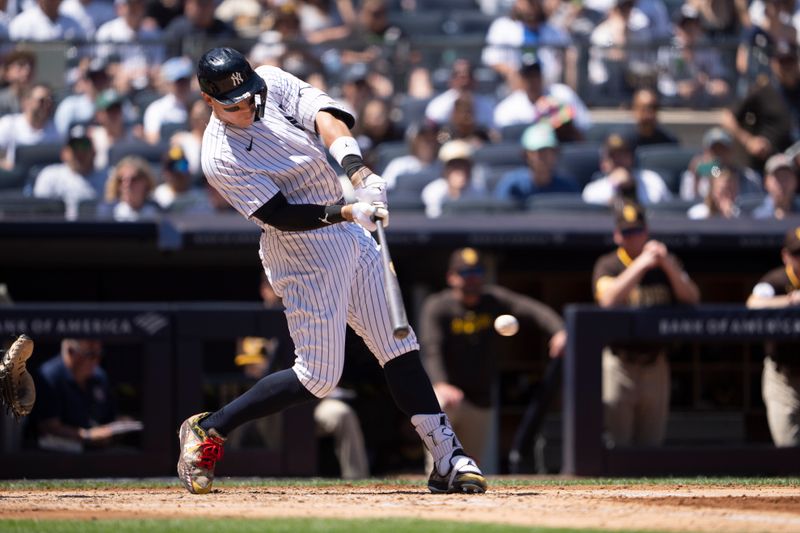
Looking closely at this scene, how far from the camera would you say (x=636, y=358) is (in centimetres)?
842

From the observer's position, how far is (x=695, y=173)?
10.5 metres

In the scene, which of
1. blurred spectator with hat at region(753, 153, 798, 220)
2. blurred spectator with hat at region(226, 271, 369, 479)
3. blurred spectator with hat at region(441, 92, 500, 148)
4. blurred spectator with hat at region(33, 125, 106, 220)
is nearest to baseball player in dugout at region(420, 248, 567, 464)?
blurred spectator with hat at region(226, 271, 369, 479)

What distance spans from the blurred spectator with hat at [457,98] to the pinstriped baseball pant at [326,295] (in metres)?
5.44

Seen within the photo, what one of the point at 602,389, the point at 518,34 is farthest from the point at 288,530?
the point at 518,34

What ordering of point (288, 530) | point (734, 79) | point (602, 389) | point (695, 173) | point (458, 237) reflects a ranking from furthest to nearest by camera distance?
point (734, 79)
point (695, 173)
point (458, 237)
point (602, 389)
point (288, 530)

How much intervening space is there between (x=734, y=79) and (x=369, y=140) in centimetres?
340

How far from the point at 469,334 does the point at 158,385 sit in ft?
6.35

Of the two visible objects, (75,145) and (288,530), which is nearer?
(288,530)

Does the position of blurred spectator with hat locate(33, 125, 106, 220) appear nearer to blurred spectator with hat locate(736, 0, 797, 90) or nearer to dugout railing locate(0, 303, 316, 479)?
dugout railing locate(0, 303, 316, 479)

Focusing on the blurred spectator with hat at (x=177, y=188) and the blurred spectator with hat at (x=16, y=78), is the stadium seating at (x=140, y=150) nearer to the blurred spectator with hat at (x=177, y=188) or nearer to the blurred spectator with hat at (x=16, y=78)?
the blurred spectator with hat at (x=177, y=188)

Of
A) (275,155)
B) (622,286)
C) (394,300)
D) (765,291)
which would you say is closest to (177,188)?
(622,286)

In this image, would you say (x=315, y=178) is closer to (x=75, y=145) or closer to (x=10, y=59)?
(x=75, y=145)

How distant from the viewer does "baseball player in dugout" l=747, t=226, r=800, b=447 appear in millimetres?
8336

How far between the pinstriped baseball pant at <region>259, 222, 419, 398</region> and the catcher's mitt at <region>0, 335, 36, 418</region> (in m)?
0.99
